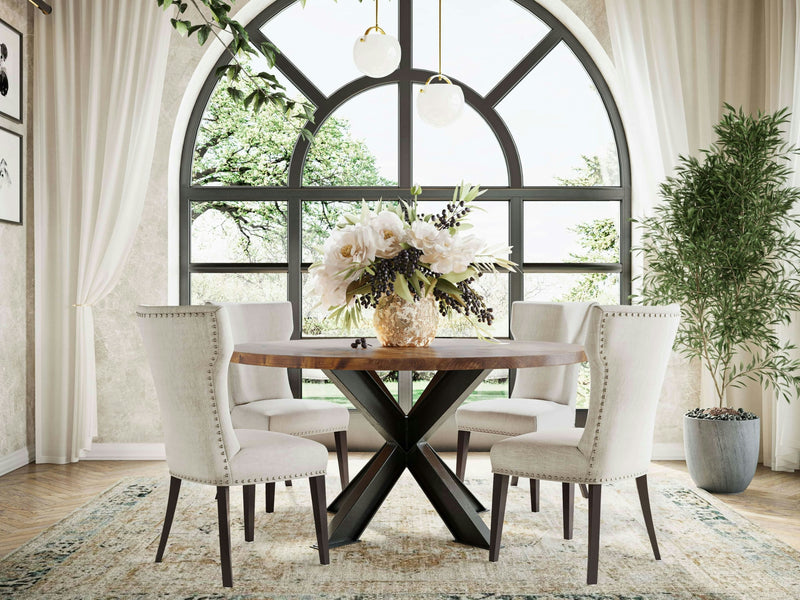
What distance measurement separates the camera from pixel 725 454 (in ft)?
12.3

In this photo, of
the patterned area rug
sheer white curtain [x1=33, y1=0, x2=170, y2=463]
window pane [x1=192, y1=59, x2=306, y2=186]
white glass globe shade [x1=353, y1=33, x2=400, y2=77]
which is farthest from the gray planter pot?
sheer white curtain [x1=33, y1=0, x2=170, y2=463]

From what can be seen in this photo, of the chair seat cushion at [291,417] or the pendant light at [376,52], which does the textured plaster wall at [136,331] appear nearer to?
the chair seat cushion at [291,417]

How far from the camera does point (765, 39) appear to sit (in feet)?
14.4

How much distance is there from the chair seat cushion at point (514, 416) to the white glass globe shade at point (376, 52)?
1.61 metres

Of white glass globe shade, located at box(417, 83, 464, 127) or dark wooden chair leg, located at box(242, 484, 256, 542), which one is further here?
white glass globe shade, located at box(417, 83, 464, 127)

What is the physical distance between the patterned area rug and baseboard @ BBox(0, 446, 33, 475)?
1015mm

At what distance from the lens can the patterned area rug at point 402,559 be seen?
242cm

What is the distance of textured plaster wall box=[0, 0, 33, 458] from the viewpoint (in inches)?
165

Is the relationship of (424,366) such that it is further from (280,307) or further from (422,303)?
(280,307)

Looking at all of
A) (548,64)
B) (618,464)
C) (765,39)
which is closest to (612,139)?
(548,64)

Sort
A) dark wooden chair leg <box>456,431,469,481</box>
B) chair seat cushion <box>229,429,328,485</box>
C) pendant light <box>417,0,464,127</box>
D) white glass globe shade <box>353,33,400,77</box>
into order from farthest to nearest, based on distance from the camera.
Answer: dark wooden chair leg <box>456,431,469,481</box> → pendant light <box>417,0,464,127</box> → white glass globe shade <box>353,33,400,77</box> → chair seat cushion <box>229,429,328,485</box>

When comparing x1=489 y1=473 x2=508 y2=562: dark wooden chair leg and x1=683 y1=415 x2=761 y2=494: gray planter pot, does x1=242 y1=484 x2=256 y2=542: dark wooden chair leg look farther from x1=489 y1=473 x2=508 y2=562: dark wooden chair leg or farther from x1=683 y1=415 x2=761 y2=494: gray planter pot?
x1=683 y1=415 x2=761 y2=494: gray planter pot

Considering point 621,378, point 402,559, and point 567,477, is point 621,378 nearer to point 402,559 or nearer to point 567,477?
point 567,477

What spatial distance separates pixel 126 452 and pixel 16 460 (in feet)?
2.02
